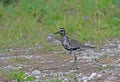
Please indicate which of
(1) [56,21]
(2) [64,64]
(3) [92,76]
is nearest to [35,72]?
(2) [64,64]

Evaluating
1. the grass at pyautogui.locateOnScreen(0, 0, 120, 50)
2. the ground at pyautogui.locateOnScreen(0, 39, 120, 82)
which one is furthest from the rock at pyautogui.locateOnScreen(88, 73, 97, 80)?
the grass at pyautogui.locateOnScreen(0, 0, 120, 50)

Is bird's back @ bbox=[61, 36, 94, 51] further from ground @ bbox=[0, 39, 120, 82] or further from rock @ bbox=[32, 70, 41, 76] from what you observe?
rock @ bbox=[32, 70, 41, 76]

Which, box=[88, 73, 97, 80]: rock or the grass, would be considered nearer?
box=[88, 73, 97, 80]: rock

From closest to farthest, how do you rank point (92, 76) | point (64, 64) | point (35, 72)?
1. point (92, 76)
2. point (35, 72)
3. point (64, 64)

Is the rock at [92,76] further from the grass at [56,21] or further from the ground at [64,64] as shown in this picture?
the grass at [56,21]

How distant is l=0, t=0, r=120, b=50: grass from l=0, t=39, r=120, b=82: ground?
0.41 metres

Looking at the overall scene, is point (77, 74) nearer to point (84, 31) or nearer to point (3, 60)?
point (3, 60)

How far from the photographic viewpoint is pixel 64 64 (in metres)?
7.71

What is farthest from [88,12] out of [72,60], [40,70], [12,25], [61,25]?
[40,70]

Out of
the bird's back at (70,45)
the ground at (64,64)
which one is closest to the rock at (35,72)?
the ground at (64,64)

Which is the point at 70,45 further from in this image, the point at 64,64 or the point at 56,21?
the point at 56,21

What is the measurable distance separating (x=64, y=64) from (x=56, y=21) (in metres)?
2.38

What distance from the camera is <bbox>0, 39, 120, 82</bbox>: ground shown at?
6.77 m

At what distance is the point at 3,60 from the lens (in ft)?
27.0
